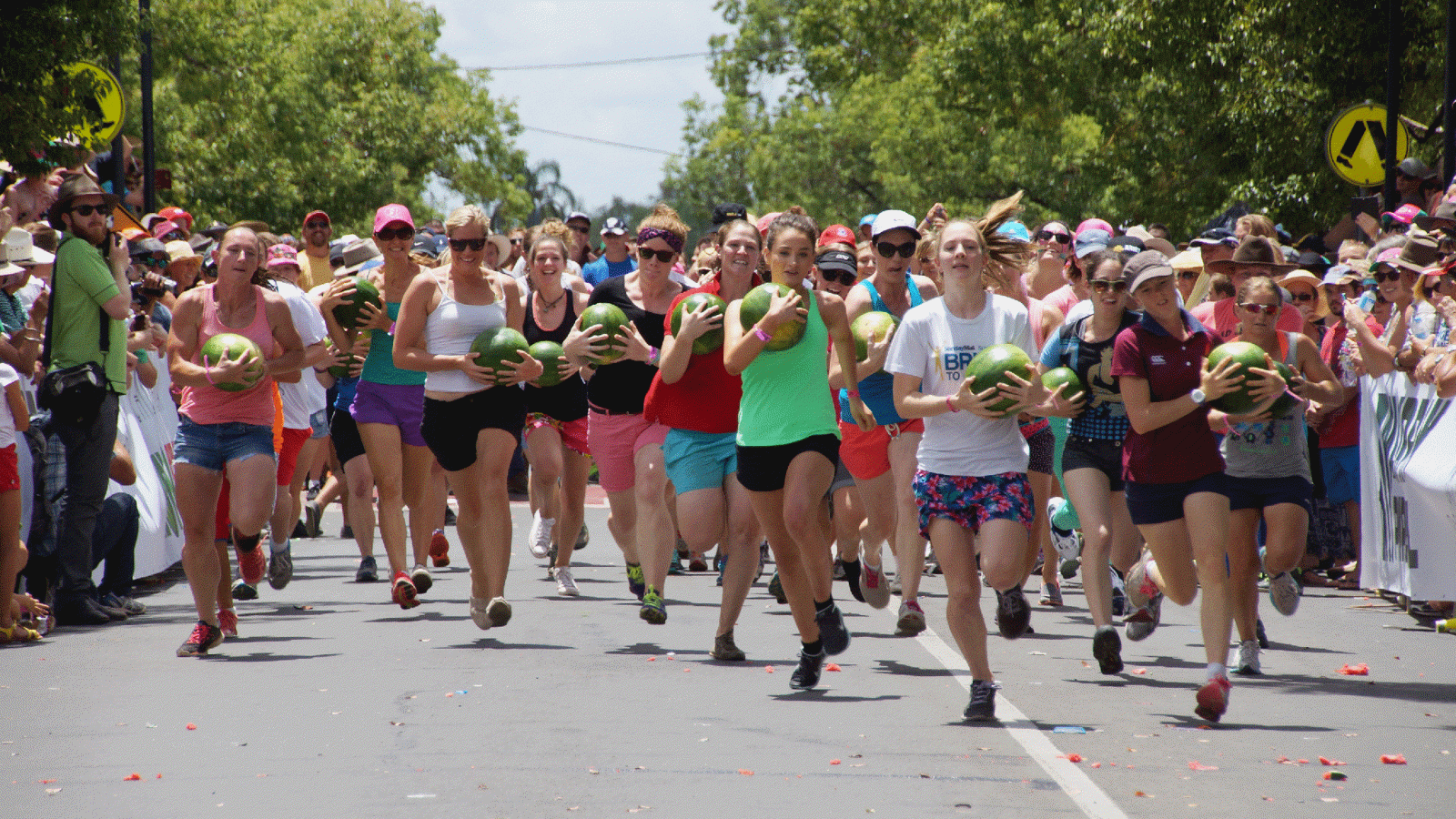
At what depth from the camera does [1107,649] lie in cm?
840

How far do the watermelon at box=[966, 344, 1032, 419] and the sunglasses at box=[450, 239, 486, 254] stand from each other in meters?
3.52

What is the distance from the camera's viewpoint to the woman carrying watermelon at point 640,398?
9758 millimetres

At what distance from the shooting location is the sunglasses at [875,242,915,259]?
9969 mm

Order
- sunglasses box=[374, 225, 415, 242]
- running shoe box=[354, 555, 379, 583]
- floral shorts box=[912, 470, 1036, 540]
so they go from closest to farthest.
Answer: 1. floral shorts box=[912, 470, 1036, 540]
2. sunglasses box=[374, 225, 415, 242]
3. running shoe box=[354, 555, 379, 583]

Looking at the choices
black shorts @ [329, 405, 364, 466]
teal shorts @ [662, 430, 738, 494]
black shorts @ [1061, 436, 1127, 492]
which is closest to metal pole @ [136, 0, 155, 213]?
black shorts @ [329, 405, 364, 466]

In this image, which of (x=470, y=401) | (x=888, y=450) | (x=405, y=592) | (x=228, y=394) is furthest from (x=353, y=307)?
(x=888, y=450)

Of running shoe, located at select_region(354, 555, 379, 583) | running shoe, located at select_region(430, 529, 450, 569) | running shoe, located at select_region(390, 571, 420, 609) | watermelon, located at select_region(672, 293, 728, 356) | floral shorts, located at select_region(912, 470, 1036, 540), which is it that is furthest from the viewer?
running shoe, located at select_region(430, 529, 450, 569)

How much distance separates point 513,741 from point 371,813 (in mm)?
1209

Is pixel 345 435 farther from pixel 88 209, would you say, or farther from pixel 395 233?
pixel 88 209

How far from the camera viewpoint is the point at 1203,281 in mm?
14109

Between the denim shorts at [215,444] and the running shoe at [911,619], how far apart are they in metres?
3.50

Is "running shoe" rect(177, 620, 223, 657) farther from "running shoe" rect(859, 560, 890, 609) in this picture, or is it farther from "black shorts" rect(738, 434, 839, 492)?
"running shoe" rect(859, 560, 890, 609)

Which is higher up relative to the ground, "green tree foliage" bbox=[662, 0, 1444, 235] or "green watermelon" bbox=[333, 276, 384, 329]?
"green tree foliage" bbox=[662, 0, 1444, 235]

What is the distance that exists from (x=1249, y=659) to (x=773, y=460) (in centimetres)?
264
